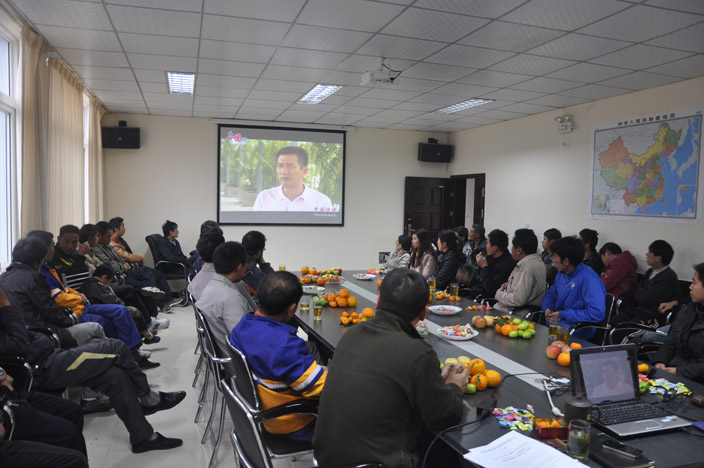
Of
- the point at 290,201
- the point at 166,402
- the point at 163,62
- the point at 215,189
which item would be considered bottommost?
the point at 166,402

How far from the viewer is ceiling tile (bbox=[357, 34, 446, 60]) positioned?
14.3 ft

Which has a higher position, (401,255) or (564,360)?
(401,255)

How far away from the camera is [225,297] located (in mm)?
2918

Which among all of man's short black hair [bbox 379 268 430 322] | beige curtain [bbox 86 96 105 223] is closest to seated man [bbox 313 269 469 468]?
man's short black hair [bbox 379 268 430 322]

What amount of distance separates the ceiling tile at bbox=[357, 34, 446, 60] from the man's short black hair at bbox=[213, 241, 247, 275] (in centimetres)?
237

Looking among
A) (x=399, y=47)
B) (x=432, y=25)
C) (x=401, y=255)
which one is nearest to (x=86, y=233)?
(x=401, y=255)

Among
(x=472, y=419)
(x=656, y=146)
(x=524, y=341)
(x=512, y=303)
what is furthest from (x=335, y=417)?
(x=656, y=146)

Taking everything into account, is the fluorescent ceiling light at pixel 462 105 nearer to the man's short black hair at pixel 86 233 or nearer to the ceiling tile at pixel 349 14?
the ceiling tile at pixel 349 14

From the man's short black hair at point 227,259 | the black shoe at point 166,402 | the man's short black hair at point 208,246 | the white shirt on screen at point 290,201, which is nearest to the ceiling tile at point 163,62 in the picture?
the man's short black hair at point 208,246

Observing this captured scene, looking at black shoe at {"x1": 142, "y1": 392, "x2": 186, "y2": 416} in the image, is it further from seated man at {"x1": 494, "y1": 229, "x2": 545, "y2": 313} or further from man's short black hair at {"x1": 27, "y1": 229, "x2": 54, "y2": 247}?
seated man at {"x1": 494, "y1": 229, "x2": 545, "y2": 313}

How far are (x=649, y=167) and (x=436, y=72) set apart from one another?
281 cm

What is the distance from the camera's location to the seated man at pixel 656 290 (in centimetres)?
458

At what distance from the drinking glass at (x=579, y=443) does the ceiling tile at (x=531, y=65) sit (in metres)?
4.03

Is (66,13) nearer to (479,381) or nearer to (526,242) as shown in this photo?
(479,381)
